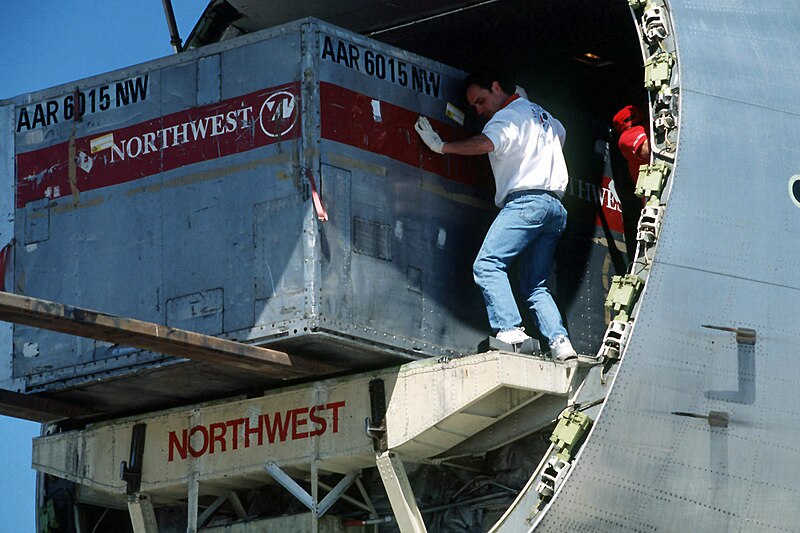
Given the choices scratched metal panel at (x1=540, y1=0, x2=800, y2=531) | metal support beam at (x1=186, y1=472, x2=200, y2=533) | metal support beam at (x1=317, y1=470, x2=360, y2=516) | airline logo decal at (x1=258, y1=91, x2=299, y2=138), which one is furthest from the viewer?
metal support beam at (x1=186, y1=472, x2=200, y2=533)

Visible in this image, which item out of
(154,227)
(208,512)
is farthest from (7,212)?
(208,512)

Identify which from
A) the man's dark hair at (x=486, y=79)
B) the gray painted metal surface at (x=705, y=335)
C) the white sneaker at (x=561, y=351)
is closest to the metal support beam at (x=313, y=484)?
the gray painted metal surface at (x=705, y=335)

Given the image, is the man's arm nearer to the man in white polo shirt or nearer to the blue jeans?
the man in white polo shirt

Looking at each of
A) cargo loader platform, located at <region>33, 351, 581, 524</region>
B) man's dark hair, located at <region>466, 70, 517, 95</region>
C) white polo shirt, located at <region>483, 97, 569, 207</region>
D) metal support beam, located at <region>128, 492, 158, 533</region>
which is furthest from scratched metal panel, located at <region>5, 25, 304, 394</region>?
white polo shirt, located at <region>483, 97, 569, 207</region>

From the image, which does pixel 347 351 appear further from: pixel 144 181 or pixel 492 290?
pixel 144 181

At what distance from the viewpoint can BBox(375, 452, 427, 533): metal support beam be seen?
1638 cm

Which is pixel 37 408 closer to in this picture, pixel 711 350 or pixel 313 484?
pixel 313 484

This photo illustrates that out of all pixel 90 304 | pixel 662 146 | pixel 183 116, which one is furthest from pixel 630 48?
pixel 90 304

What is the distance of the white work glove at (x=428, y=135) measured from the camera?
16688 mm

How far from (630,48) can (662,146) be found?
13.6ft

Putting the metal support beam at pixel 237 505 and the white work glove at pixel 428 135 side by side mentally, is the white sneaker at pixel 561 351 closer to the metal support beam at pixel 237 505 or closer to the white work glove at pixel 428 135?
the white work glove at pixel 428 135

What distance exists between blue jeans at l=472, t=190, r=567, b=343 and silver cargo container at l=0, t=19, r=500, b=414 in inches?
23.9

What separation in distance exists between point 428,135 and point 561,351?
2.54 metres

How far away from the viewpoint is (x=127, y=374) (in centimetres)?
1672
